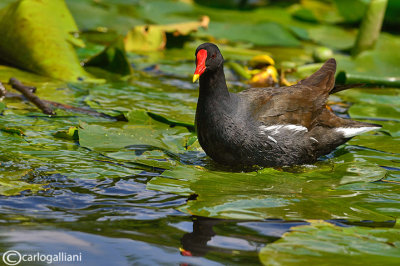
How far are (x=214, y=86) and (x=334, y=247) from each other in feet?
4.94

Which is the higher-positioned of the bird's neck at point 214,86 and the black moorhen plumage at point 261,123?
the bird's neck at point 214,86

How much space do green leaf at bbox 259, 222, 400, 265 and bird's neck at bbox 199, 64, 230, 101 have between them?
4.05 ft

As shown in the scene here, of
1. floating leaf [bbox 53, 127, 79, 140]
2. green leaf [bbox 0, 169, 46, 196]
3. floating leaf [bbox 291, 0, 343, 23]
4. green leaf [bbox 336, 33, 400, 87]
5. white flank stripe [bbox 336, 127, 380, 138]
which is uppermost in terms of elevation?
floating leaf [bbox 291, 0, 343, 23]

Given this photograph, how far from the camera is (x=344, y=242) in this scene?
2.68 m

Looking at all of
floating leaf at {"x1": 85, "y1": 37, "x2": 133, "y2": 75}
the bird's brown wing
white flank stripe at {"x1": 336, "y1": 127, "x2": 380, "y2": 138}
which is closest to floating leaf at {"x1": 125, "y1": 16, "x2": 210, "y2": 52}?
floating leaf at {"x1": 85, "y1": 37, "x2": 133, "y2": 75}

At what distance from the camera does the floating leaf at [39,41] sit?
530cm

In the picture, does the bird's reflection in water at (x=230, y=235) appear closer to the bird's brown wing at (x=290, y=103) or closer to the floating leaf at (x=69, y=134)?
the bird's brown wing at (x=290, y=103)

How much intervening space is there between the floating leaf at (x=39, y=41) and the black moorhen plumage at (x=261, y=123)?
1.90 m

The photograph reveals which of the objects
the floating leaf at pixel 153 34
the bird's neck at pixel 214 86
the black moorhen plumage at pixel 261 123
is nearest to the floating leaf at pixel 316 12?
the floating leaf at pixel 153 34

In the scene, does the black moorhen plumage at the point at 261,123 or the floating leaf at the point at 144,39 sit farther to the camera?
the floating leaf at the point at 144,39

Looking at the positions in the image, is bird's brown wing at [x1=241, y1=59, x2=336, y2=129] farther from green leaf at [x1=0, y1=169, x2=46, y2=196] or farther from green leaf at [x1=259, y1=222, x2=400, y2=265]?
green leaf at [x1=0, y1=169, x2=46, y2=196]

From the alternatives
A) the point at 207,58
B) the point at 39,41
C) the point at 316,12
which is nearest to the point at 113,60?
the point at 39,41

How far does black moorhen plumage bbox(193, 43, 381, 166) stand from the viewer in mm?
3812

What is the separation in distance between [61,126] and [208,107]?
114cm
